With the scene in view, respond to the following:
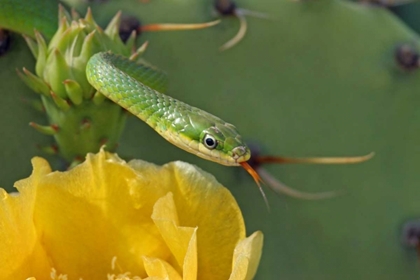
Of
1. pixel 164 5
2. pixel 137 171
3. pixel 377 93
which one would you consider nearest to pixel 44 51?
pixel 137 171

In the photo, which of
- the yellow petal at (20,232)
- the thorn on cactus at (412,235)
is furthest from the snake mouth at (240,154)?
the thorn on cactus at (412,235)

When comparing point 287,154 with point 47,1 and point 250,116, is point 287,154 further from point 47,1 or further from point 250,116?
point 47,1

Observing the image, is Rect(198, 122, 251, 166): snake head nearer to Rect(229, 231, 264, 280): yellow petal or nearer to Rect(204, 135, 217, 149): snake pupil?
Rect(204, 135, 217, 149): snake pupil

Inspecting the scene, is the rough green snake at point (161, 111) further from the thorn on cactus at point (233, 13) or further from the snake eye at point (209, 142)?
the thorn on cactus at point (233, 13)

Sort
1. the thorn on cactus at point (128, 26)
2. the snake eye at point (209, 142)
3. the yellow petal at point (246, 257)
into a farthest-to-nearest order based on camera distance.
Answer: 1. the thorn on cactus at point (128, 26)
2. the snake eye at point (209, 142)
3. the yellow petal at point (246, 257)

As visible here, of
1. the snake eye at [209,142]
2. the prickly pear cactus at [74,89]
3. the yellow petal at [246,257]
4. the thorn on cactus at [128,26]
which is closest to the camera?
the yellow petal at [246,257]

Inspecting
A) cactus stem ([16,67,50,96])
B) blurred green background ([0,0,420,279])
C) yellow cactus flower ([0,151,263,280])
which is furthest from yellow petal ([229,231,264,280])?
blurred green background ([0,0,420,279])

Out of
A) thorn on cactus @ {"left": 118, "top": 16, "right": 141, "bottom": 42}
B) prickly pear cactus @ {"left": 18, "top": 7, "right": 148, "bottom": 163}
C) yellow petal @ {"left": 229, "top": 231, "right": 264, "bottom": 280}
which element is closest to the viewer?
yellow petal @ {"left": 229, "top": 231, "right": 264, "bottom": 280}
